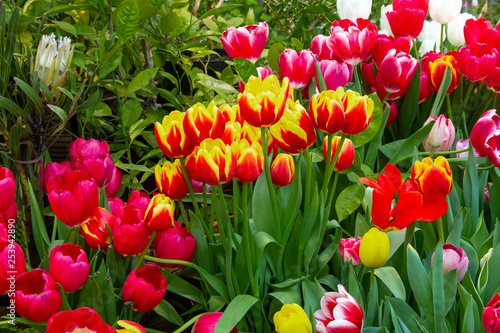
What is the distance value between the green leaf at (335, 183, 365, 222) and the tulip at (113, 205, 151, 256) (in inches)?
11.4

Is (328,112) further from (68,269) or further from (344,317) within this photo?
(68,269)

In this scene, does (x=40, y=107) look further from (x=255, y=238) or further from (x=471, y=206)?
(x=471, y=206)

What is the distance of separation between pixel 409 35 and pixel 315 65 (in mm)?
265

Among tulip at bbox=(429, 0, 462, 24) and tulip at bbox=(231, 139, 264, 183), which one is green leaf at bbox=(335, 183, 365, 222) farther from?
tulip at bbox=(429, 0, 462, 24)

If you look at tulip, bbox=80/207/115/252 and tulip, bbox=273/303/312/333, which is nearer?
tulip, bbox=273/303/312/333

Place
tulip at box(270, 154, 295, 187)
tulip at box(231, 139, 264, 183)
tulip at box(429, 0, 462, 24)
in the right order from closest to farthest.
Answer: tulip at box(231, 139, 264, 183), tulip at box(270, 154, 295, 187), tulip at box(429, 0, 462, 24)

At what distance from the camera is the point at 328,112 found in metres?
0.56

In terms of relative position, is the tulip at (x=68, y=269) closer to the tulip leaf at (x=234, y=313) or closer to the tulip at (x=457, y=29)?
the tulip leaf at (x=234, y=313)

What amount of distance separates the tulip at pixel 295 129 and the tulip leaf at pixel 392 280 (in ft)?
0.58

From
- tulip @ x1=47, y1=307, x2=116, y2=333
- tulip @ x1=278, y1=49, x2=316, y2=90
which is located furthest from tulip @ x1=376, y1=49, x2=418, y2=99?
tulip @ x1=47, y1=307, x2=116, y2=333

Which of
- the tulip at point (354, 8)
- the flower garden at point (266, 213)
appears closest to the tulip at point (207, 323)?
the flower garden at point (266, 213)

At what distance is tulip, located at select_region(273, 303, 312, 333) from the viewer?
19.1 inches

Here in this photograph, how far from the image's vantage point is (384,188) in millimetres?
527

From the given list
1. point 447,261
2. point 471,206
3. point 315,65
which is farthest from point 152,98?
point 447,261
